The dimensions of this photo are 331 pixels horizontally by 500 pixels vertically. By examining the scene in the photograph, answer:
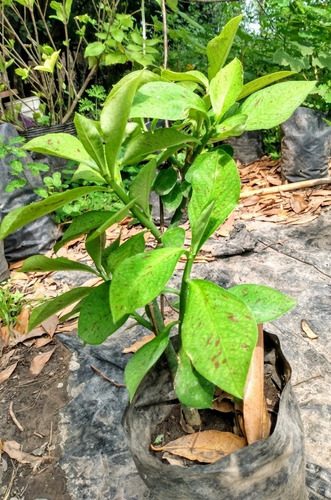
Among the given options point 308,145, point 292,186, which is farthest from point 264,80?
point 308,145

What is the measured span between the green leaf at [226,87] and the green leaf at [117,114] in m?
0.13

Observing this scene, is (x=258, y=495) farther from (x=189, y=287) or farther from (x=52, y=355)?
(x=52, y=355)

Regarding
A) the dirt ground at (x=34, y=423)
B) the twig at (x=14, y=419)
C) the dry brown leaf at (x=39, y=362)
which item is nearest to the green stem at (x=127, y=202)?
the dirt ground at (x=34, y=423)

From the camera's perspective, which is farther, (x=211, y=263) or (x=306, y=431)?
(x=211, y=263)

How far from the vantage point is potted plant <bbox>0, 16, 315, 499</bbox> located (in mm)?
489

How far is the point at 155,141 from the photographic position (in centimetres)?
54

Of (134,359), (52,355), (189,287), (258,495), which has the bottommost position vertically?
(52,355)

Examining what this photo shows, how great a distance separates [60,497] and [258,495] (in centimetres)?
58

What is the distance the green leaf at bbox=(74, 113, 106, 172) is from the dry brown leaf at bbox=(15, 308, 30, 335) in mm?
1264

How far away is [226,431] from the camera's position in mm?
744

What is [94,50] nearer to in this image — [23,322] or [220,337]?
[23,322]

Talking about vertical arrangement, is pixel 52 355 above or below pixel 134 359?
below

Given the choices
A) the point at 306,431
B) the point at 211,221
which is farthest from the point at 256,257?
the point at 211,221

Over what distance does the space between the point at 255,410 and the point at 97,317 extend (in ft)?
1.05
